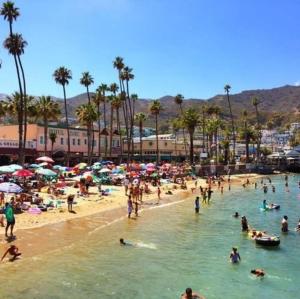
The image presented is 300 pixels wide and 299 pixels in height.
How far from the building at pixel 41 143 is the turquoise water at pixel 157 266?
3493 centimetres

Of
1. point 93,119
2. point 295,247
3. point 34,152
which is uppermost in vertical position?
point 93,119

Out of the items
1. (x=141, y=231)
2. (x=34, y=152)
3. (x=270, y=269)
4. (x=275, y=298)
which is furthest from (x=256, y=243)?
(x=34, y=152)

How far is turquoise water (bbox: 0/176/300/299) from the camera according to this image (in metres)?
17.9

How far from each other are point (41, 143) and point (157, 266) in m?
51.7

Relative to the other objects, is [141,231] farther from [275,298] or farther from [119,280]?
[275,298]

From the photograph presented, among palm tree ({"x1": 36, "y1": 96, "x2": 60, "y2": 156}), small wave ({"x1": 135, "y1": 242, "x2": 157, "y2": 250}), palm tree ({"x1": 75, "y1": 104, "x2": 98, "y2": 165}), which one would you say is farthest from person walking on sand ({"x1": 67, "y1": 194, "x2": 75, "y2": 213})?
palm tree ({"x1": 75, "y1": 104, "x2": 98, "y2": 165})

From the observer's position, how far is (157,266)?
2155 centimetres

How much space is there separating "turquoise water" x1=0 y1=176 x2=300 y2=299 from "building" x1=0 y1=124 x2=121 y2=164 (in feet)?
115

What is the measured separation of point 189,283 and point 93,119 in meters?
57.3

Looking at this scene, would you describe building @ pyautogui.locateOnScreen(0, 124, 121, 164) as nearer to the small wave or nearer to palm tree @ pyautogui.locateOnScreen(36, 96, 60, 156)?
palm tree @ pyautogui.locateOnScreen(36, 96, 60, 156)

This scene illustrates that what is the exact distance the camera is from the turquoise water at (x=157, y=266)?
1791 centimetres

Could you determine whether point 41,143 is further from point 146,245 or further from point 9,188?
point 146,245

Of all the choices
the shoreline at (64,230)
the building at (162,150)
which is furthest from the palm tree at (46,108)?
the building at (162,150)

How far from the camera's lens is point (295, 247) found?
27.0 m
